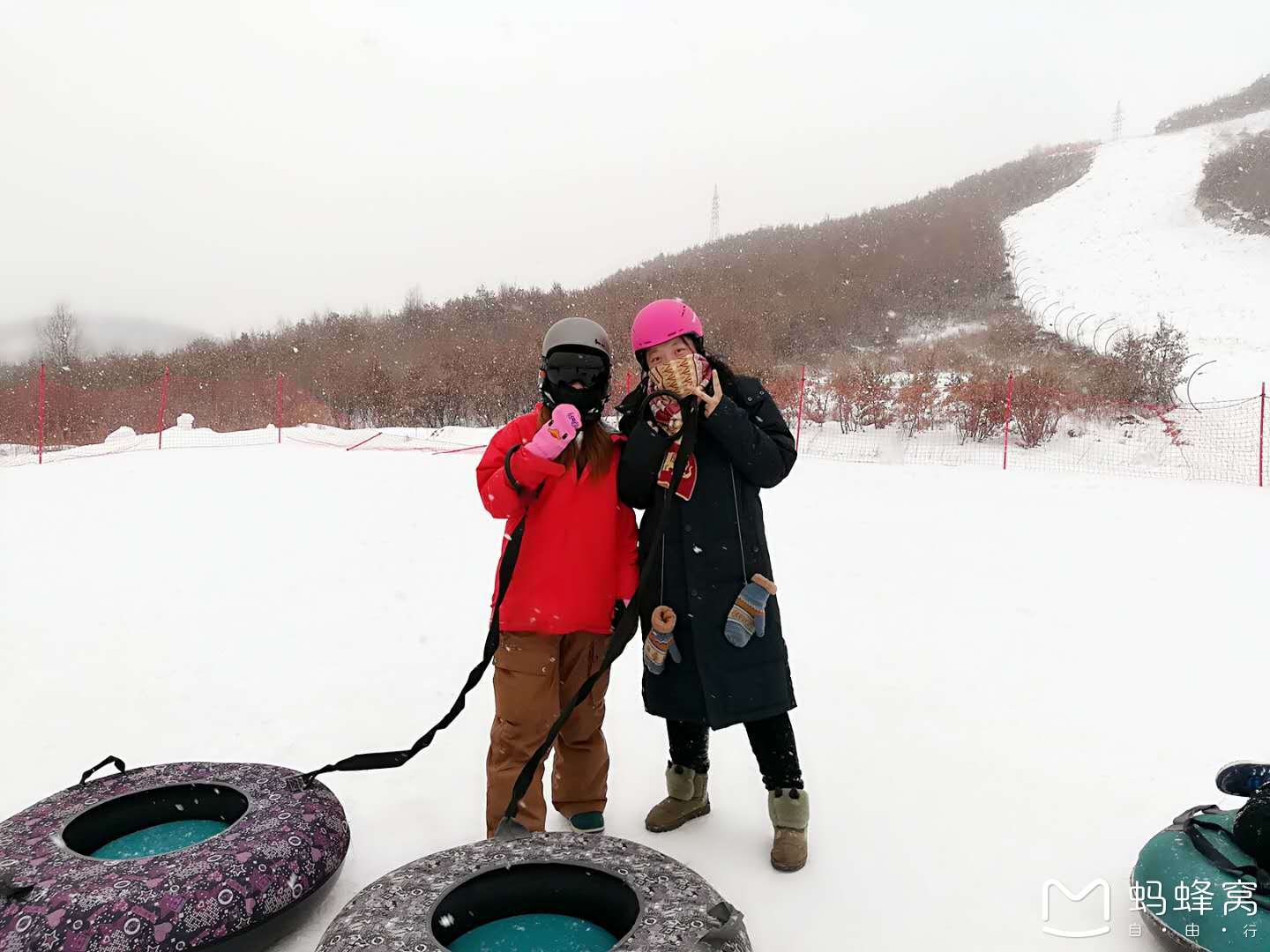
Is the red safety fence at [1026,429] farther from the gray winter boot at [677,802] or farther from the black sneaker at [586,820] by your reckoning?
the black sneaker at [586,820]

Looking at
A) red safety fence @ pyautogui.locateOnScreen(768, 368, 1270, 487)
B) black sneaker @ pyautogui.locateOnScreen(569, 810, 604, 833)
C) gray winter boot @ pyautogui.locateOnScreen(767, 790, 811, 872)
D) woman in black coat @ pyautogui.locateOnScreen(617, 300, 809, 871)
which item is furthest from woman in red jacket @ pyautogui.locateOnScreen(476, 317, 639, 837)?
red safety fence @ pyautogui.locateOnScreen(768, 368, 1270, 487)

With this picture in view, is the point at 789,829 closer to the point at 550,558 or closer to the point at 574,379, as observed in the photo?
the point at 550,558

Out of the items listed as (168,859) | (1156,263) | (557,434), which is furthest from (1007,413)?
(1156,263)

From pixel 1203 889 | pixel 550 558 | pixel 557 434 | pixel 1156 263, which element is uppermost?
pixel 1156 263

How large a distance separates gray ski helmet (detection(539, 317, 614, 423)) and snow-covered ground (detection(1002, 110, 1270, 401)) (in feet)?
50.5

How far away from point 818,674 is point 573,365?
258cm

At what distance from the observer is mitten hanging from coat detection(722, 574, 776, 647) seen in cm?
229

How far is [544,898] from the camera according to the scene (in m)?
1.83

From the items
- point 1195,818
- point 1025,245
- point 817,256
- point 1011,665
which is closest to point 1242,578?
point 1011,665

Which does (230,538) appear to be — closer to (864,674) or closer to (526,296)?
(864,674)

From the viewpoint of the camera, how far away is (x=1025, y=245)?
27.1 meters

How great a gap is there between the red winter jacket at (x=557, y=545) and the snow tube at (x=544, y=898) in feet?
2.02

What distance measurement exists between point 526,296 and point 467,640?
1006 inches

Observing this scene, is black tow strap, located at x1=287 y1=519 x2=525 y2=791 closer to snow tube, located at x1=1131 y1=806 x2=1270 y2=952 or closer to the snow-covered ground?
snow tube, located at x1=1131 y1=806 x2=1270 y2=952
